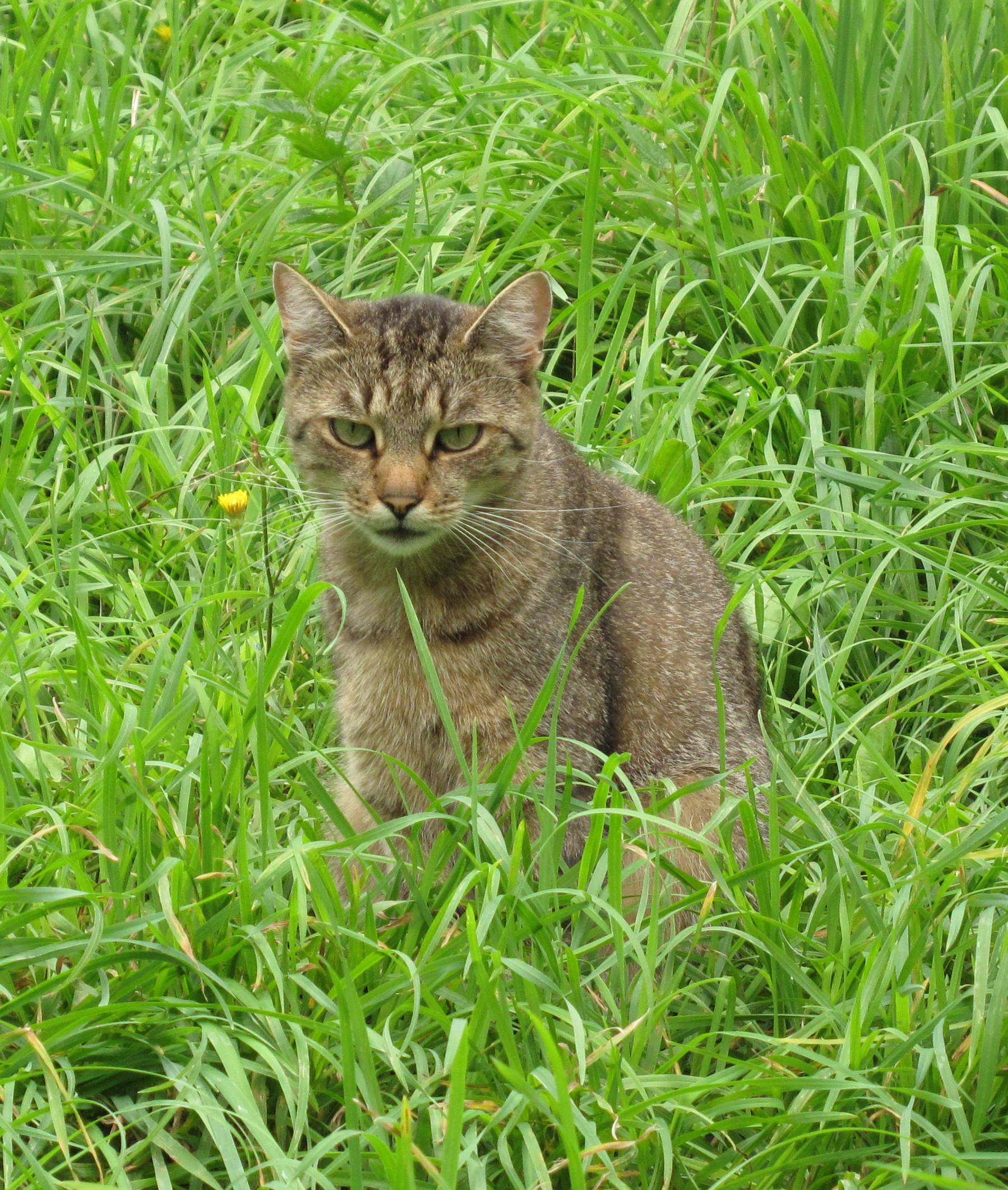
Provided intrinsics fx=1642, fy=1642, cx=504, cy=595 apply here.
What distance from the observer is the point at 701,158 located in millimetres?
5176

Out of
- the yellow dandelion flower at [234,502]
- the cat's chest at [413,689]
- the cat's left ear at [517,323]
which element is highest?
the cat's left ear at [517,323]

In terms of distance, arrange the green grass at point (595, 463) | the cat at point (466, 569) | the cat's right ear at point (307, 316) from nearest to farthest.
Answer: the green grass at point (595, 463)
the cat at point (466, 569)
the cat's right ear at point (307, 316)

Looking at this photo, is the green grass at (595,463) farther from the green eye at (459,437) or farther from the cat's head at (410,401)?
the green eye at (459,437)

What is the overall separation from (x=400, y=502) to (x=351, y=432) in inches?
11.5

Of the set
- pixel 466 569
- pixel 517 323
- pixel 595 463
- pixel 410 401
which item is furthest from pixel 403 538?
pixel 595 463

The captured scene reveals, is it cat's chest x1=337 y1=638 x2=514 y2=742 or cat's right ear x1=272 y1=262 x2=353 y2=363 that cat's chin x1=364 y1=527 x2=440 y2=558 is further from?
cat's right ear x1=272 y1=262 x2=353 y2=363

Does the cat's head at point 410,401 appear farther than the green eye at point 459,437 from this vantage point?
No

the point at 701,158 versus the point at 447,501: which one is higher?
the point at 701,158

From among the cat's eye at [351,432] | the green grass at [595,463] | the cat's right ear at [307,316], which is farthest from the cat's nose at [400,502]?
the green grass at [595,463]

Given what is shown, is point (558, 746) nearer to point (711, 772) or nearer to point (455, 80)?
point (711, 772)

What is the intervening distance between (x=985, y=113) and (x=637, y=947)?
10.8 ft

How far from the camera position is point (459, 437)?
3.86 m

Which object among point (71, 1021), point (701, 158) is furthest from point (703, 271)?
point (71, 1021)

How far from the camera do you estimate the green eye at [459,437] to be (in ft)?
12.6
